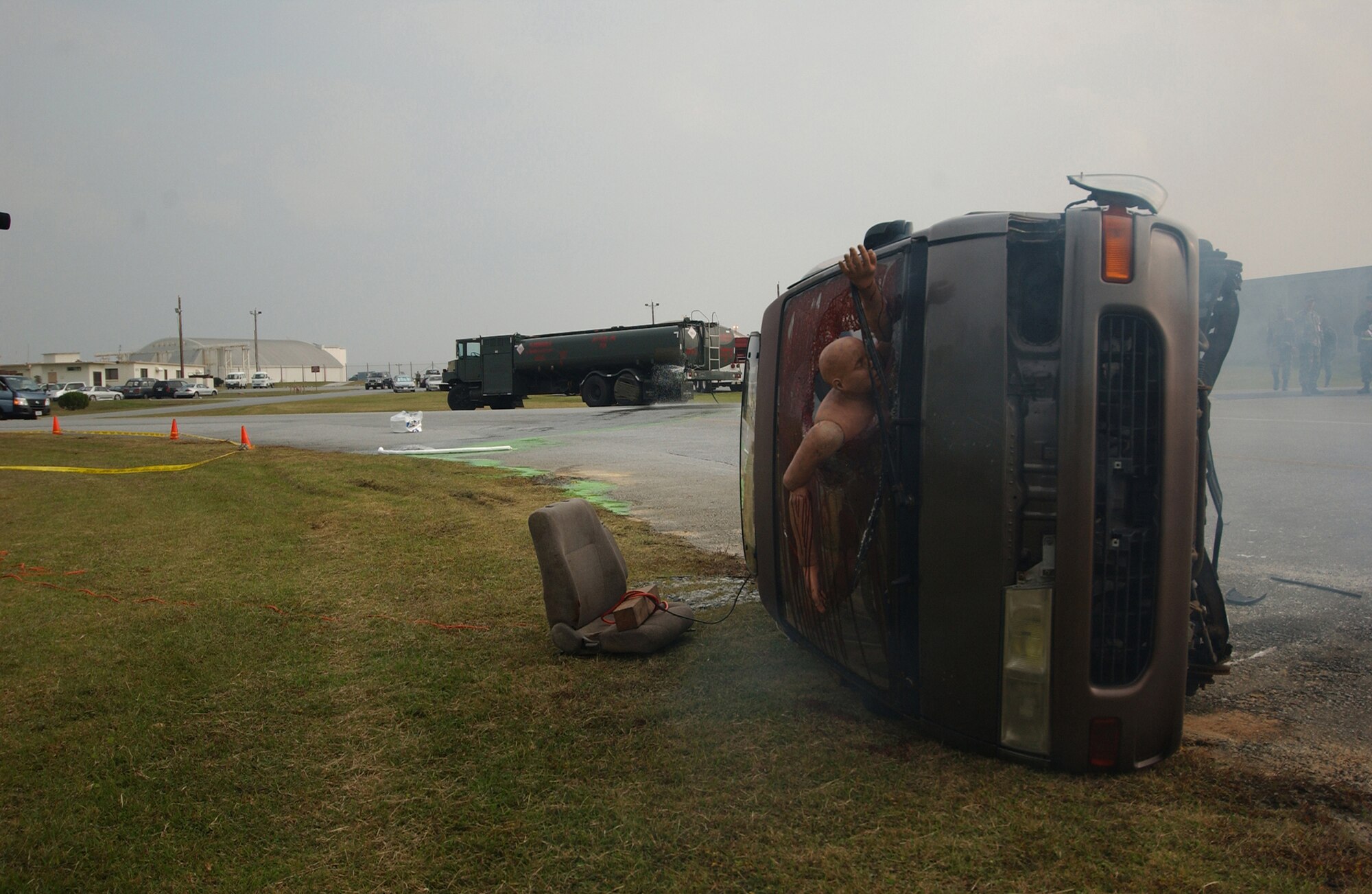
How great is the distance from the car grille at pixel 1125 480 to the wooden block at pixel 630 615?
2108mm

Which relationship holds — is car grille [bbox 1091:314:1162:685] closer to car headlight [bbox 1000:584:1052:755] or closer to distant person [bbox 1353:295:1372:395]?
car headlight [bbox 1000:584:1052:755]

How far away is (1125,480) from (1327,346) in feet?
46.4

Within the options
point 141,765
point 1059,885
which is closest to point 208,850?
point 141,765

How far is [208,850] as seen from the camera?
8.10 feet

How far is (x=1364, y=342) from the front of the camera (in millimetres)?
12883

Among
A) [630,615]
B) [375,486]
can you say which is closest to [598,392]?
[375,486]

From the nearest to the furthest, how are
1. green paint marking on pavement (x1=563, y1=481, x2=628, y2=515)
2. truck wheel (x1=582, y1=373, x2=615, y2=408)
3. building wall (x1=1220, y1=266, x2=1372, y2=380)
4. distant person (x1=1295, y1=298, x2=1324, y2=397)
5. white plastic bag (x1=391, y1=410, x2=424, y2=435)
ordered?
green paint marking on pavement (x1=563, y1=481, x2=628, y2=515) < building wall (x1=1220, y1=266, x2=1372, y2=380) < distant person (x1=1295, y1=298, x2=1324, y2=397) < white plastic bag (x1=391, y1=410, x2=424, y2=435) < truck wheel (x1=582, y1=373, x2=615, y2=408)

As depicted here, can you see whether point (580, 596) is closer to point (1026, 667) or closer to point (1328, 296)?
point (1026, 667)

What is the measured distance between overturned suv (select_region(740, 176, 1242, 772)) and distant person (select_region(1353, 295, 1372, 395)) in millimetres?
12408

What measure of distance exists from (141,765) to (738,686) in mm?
2180

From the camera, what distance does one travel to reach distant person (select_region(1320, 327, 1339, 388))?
13138 mm

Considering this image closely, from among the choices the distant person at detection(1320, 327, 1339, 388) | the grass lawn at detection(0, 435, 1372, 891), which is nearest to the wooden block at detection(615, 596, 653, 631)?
the grass lawn at detection(0, 435, 1372, 891)

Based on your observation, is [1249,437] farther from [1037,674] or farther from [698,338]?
[698,338]

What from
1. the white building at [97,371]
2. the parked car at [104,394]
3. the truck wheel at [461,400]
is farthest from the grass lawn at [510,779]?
the white building at [97,371]
